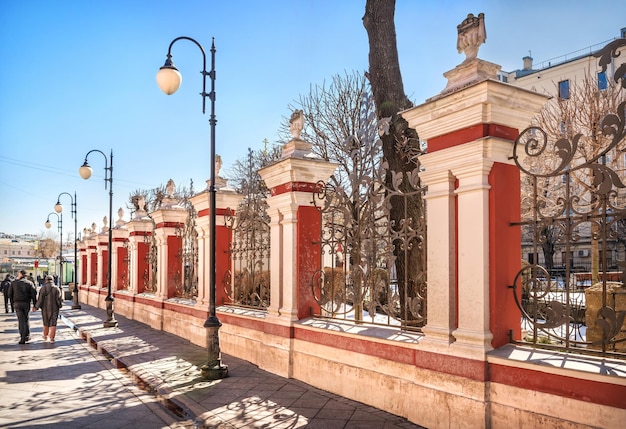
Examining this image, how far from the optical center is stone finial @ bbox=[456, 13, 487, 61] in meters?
5.15

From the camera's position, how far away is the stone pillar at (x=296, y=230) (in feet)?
26.3

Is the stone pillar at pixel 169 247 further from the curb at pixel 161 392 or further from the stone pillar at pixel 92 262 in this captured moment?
the stone pillar at pixel 92 262

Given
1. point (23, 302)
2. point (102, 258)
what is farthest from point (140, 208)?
point (102, 258)

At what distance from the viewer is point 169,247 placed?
14273mm

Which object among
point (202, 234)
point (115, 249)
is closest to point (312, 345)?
point (202, 234)

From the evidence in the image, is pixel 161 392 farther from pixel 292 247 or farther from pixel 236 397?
pixel 292 247

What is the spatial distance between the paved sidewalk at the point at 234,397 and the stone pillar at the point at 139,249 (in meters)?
6.20

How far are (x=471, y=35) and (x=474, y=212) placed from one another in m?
1.84

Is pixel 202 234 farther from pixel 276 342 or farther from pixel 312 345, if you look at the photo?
pixel 312 345

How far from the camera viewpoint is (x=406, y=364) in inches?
223

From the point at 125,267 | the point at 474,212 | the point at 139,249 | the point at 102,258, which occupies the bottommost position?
the point at 125,267

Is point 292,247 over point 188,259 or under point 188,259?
over

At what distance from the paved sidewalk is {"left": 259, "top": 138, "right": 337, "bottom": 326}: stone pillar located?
1.16 metres

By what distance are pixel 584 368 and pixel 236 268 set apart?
857 cm
